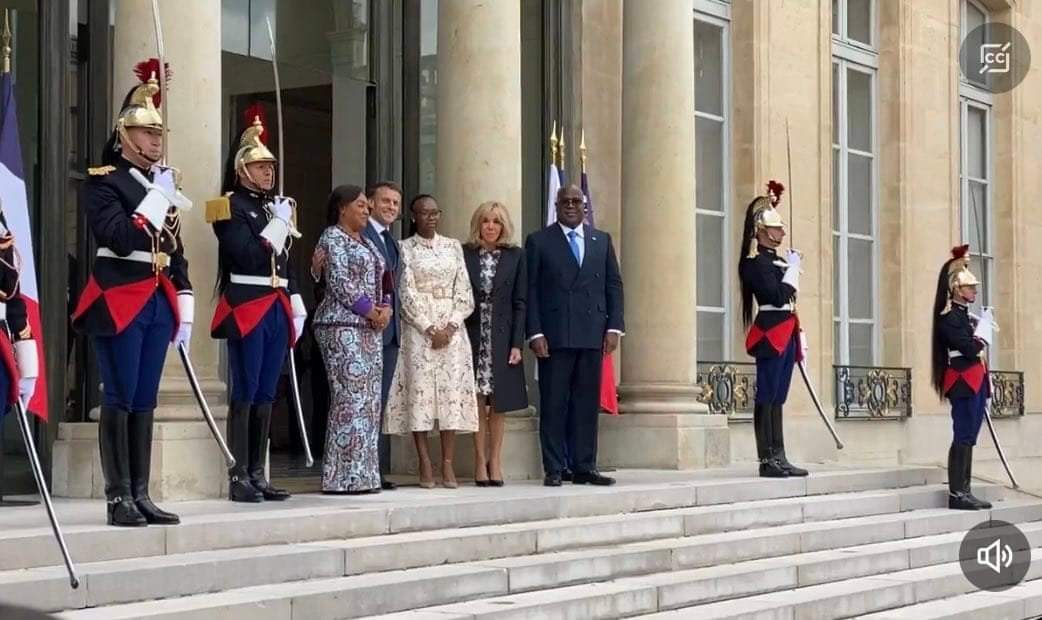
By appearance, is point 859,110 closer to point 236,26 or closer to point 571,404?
point 571,404

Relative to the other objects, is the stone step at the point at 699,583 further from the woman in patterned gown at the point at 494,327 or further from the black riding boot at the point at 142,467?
the woman in patterned gown at the point at 494,327

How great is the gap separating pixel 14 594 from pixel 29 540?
24.5 inches

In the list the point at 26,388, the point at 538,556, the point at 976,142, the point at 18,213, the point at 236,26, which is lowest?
the point at 538,556

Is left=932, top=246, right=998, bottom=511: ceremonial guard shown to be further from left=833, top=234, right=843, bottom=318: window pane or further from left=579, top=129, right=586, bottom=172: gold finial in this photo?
left=833, top=234, right=843, bottom=318: window pane

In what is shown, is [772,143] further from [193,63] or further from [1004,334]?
[193,63]

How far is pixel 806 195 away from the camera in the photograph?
15.1 m

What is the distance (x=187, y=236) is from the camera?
8.64 metres

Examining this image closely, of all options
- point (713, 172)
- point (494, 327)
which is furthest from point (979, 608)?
point (713, 172)

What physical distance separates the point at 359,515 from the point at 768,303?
13.8 ft

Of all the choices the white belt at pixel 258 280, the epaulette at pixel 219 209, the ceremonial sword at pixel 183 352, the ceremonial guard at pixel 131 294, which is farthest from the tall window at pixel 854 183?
the ceremonial guard at pixel 131 294

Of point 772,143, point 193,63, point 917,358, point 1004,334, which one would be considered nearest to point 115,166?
point 193,63

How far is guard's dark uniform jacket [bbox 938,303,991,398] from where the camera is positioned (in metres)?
11.7

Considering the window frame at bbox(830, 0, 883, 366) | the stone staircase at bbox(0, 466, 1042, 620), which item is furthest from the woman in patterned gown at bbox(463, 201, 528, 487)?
the window frame at bbox(830, 0, 883, 366)

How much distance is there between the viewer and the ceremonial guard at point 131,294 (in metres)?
7.27
